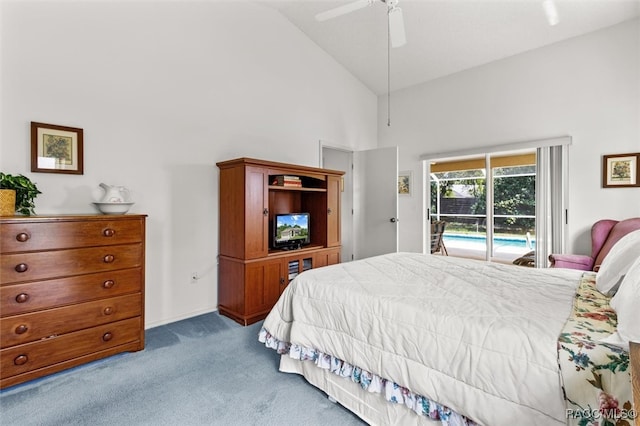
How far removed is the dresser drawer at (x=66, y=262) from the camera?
73.7 inches

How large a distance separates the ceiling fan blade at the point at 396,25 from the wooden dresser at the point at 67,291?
258 centimetres

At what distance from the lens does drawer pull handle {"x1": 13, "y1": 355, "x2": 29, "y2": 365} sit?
6.15ft

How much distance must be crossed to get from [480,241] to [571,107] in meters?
2.09

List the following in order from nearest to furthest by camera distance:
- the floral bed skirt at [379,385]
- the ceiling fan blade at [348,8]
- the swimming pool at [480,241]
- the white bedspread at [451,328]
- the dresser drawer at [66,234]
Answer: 1. the white bedspread at [451,328]
2. the floral bed skirt at [379,385]
3. the dresser drawer at [66,234]
4. the ceiling fan blade at [348,8]
5. the swimming pool at [480,241]

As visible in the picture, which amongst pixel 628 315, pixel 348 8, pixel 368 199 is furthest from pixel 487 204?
pixel 628 315

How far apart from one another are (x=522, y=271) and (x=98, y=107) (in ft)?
11.6

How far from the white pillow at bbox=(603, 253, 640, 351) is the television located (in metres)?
2.83

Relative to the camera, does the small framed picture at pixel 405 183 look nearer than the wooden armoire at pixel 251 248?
No

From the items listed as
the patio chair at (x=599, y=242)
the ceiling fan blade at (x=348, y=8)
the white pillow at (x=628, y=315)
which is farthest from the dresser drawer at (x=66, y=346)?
the patio chair at (x=599, y=242)

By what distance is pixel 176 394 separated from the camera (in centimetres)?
186

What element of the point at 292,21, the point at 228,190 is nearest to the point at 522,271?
the point at 228,190

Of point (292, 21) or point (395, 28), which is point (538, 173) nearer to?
point (395, 28)

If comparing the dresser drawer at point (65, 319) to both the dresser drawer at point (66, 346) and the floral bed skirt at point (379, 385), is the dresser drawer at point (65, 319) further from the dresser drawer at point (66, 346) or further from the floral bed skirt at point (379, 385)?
the floral bed skirt at point (379, 385)

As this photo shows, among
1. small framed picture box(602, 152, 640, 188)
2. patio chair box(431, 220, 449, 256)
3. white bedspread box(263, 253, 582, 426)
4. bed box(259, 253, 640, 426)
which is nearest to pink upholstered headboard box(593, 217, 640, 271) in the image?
small framed picture box(602, 152, 640, 188)
